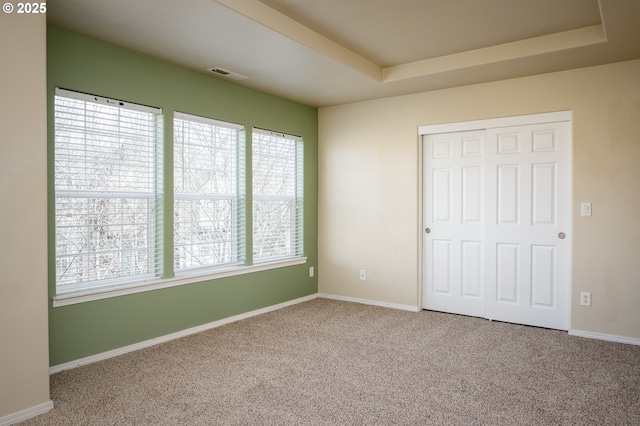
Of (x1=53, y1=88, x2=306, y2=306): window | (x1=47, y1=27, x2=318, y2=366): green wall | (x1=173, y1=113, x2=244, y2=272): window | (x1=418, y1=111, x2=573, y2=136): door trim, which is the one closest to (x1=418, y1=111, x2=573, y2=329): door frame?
(x1=418, y1=111, x2=573, y2=136): door trim

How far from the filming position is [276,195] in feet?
16.6

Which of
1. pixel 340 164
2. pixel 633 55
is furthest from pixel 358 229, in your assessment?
pixel 633 55

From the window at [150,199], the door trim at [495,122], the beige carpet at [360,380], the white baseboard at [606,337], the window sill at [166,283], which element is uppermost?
the door trim at [495,122]

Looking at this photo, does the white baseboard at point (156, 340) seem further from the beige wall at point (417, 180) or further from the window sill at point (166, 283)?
the beige wall at point (417, 180)

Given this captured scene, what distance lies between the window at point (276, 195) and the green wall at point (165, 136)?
177mm

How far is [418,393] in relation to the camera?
2777 millimetres

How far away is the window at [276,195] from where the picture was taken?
4.84 metres

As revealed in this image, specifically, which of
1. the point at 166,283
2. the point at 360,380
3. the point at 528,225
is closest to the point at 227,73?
the point at 166,283

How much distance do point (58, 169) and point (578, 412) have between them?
3.79 m

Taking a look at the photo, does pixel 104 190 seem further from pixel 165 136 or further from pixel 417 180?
pixel 417 180

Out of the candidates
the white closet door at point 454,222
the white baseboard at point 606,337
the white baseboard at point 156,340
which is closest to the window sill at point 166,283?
the white baseboard at point 156,340

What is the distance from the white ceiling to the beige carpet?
2.46 meters

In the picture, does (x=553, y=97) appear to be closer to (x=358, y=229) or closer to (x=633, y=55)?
(x=633, y=55)

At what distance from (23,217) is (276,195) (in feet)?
9.50
